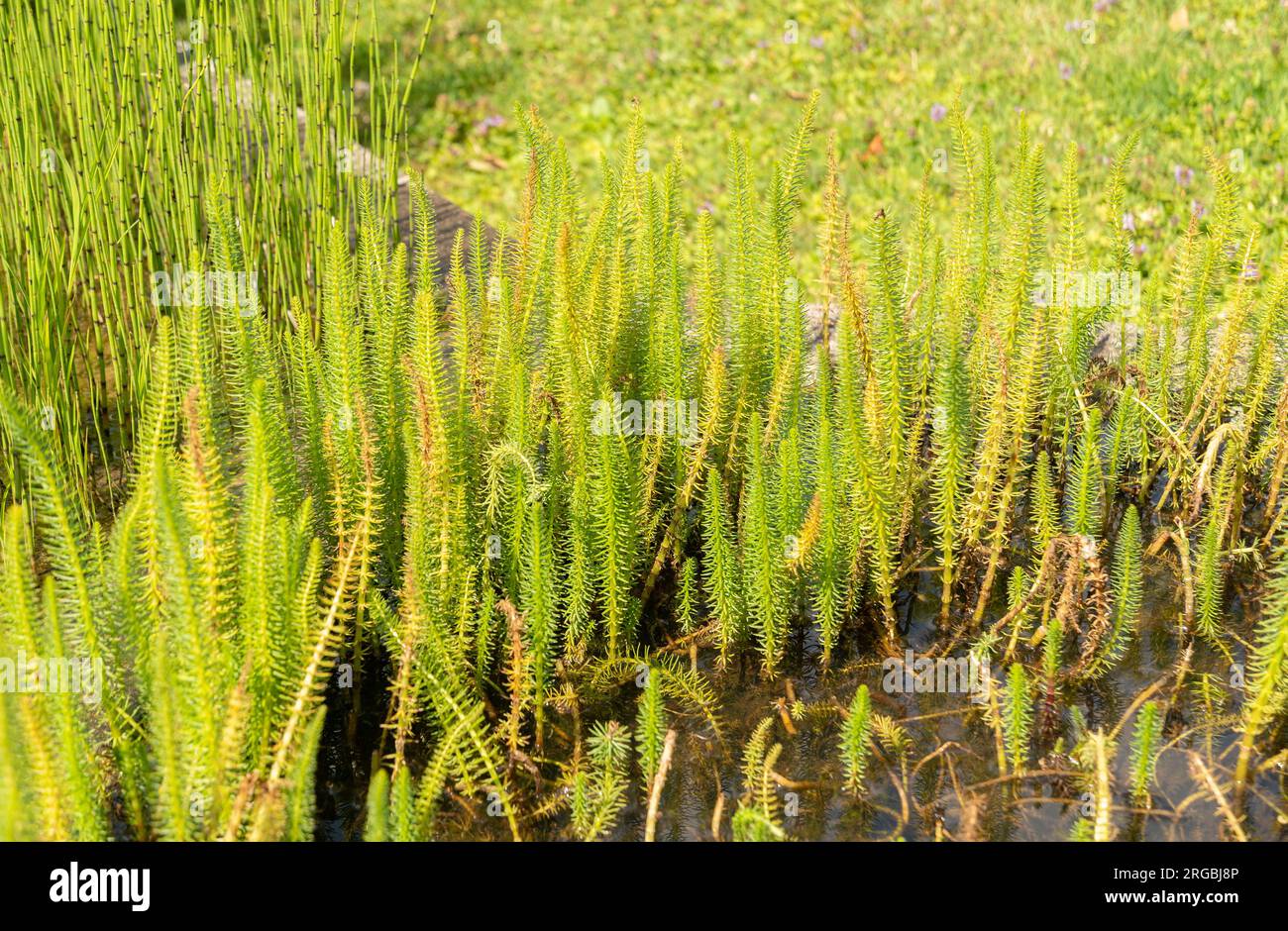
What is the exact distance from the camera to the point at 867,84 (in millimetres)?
6238

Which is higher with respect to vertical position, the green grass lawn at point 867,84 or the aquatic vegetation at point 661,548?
the green grass lawn at point 867,84

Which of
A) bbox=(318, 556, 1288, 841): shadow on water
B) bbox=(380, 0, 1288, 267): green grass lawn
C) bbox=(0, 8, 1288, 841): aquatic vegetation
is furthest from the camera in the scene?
bbox=(380, 0, 1288, 267): green grass lawn

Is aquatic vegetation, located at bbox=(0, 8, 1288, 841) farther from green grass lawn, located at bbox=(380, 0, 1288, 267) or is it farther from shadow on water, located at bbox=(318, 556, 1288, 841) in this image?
green grass lawn, located at bbox=(380, 0, 1288, 267)

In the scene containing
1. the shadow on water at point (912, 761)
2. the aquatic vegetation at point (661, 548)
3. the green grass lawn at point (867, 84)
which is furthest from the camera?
the green grass lawn at point (867, 84)

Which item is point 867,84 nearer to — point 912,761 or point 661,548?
point 661,548

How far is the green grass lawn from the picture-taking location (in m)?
5.14

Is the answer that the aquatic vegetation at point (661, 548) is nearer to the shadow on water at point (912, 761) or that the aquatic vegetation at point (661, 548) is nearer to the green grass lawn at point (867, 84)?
the shadow on water at point (912, 761)

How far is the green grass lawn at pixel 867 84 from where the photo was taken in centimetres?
514

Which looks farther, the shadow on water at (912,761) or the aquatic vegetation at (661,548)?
the shadow on water at (912,761)

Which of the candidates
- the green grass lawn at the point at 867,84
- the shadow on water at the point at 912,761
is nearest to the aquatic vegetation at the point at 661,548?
the shadow on water at the point at 912,761

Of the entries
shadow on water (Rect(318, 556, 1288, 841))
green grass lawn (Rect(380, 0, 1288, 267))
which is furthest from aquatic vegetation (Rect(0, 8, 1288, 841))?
green grass lawn (Rect(380, 0, 1288, 267))

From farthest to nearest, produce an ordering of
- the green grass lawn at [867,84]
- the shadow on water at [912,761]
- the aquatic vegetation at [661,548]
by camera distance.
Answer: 1. the green grass lawn at [867,84]
2. the shadow on water at [912,761]
3. the aquatic vegetation at [661,548]
